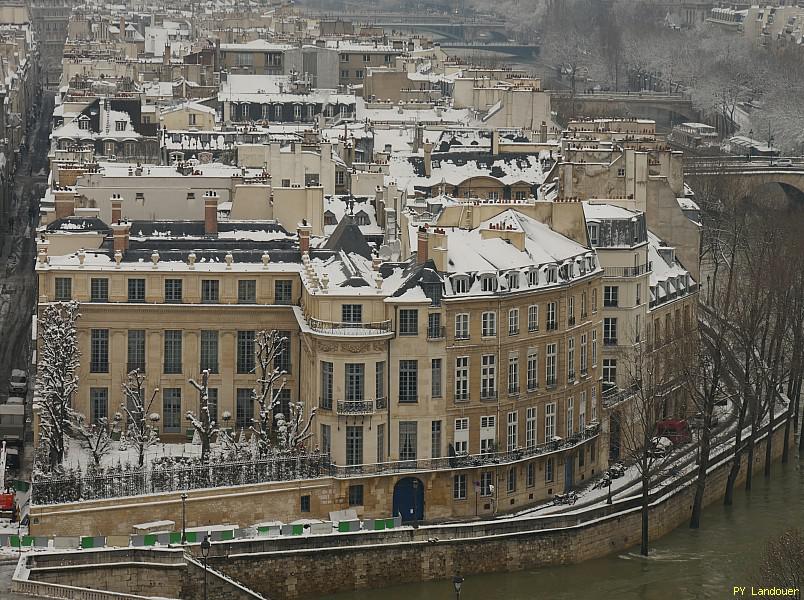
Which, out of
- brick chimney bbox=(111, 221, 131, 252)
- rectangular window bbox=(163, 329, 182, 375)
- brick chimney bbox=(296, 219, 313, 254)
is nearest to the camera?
rectangular window bbox=(163, 329, 182, 375)

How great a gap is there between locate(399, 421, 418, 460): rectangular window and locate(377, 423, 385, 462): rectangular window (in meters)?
0.54

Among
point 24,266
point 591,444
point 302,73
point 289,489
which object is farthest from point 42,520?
point 302,73

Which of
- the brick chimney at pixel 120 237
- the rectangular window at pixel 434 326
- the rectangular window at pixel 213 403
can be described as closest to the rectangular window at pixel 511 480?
the rectangular window at pixel 434 326

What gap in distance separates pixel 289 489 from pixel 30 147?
94.8 metres

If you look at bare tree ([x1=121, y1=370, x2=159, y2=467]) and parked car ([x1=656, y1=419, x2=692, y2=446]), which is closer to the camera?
bare tree ([x1=121, y1=370, x2=159, y2=467])

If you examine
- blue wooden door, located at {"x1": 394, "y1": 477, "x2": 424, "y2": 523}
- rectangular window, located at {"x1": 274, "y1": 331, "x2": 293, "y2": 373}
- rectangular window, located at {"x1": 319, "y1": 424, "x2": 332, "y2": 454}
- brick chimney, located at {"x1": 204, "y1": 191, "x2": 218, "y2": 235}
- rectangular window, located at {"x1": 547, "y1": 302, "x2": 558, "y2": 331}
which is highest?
brick chimney, located at {"x1": 204, "y1": 191, "x2": 218, "y2": 235}

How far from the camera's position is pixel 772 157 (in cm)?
17275

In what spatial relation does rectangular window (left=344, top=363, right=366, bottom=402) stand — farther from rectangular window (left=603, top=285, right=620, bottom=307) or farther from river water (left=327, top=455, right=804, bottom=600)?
rectangular window (left=603, top=285, right=620, bottom=307)

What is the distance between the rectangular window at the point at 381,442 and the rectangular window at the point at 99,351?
30.4ft

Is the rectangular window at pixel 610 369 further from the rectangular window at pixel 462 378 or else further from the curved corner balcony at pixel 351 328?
the curved corner balcony at pixel 351 328

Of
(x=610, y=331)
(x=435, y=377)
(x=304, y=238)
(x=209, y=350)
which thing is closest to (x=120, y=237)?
(x=209, y=350)

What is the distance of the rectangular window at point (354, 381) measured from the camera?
83.5 metres

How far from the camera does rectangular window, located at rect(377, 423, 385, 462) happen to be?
84.0m

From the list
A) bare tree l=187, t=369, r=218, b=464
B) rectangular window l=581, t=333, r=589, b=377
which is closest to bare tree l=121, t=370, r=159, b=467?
bare tree l=187, t=369, r=218, b=464
